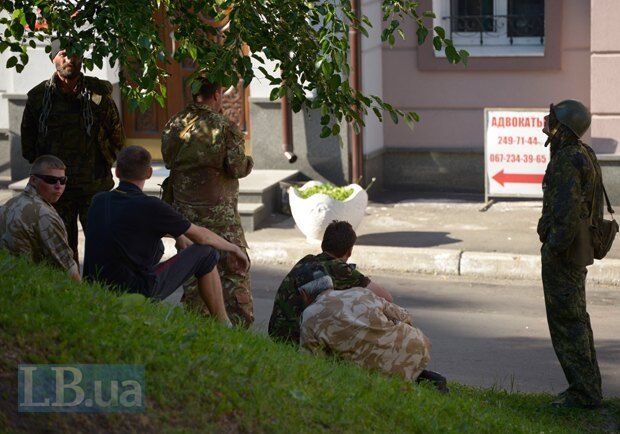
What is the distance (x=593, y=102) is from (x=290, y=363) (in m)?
8.87

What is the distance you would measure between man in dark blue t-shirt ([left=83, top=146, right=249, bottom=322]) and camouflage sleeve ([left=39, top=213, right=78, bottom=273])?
119 millimetres

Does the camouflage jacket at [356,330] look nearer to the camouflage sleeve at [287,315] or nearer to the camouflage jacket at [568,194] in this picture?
the camouflage sleeve at [287,315]

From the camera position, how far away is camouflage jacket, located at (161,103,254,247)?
27.1 ft

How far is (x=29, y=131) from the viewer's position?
9.00 metres

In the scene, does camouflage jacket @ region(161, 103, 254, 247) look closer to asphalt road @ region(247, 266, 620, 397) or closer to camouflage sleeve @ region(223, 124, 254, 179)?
camouflage sleeve @ region(223, 124, 254, 179)

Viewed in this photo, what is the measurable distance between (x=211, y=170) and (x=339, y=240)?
1.67 metres

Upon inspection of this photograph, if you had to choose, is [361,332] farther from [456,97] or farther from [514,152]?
[456,97]

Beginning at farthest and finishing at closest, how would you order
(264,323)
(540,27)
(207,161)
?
(540,27) < (264,323) < (207,161)

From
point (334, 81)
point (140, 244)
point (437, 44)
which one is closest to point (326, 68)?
point (334, 81)

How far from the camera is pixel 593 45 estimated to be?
45.7 feet

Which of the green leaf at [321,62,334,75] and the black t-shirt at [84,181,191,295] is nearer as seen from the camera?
the green leaf at [321,62,334,75]

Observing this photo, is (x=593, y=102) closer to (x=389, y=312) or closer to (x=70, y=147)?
(x=70, y=147)

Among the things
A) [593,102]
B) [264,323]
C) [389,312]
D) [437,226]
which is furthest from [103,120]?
[593,102]

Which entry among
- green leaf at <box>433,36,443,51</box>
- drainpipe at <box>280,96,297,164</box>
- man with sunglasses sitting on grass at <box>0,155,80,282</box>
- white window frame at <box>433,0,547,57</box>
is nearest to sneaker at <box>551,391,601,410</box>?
green leaf at <box>433,36,443,51</box>
